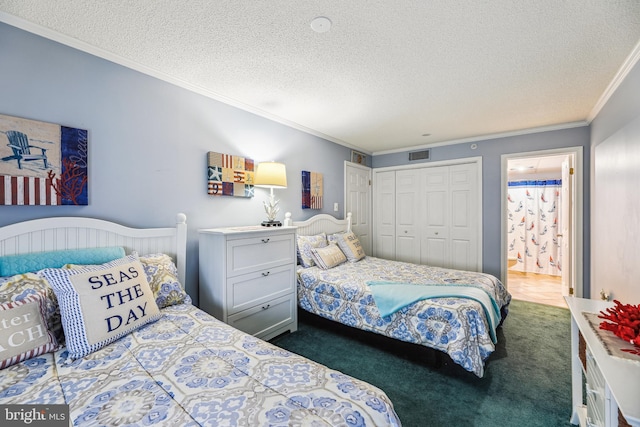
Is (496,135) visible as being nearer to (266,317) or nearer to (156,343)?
(266,317)

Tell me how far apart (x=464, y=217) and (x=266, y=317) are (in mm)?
3298

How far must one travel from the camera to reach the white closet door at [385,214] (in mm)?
4824

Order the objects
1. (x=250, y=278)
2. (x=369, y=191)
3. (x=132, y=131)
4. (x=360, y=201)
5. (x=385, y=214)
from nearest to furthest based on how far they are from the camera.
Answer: (x=132, y=131), (x=250, y=278), (x=360, y=201), (x=385, y=214), (x=369, y=191)

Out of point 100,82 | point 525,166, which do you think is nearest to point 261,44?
point 100,82

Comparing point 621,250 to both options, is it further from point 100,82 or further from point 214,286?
point 100,82

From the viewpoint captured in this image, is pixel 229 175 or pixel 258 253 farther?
pixel 229 175

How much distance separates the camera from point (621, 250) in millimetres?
2068

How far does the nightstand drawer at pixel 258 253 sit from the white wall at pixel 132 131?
1.61 feet

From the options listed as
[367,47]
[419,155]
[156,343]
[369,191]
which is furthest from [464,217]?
[156,343]

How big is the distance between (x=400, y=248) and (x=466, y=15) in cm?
368

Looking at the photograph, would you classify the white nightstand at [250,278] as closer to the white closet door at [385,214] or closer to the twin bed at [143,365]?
the twin bed at [143,365]

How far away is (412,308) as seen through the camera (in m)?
2.19

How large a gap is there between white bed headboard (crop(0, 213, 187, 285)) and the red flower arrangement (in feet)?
8.50

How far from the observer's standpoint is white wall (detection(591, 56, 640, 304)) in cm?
183
